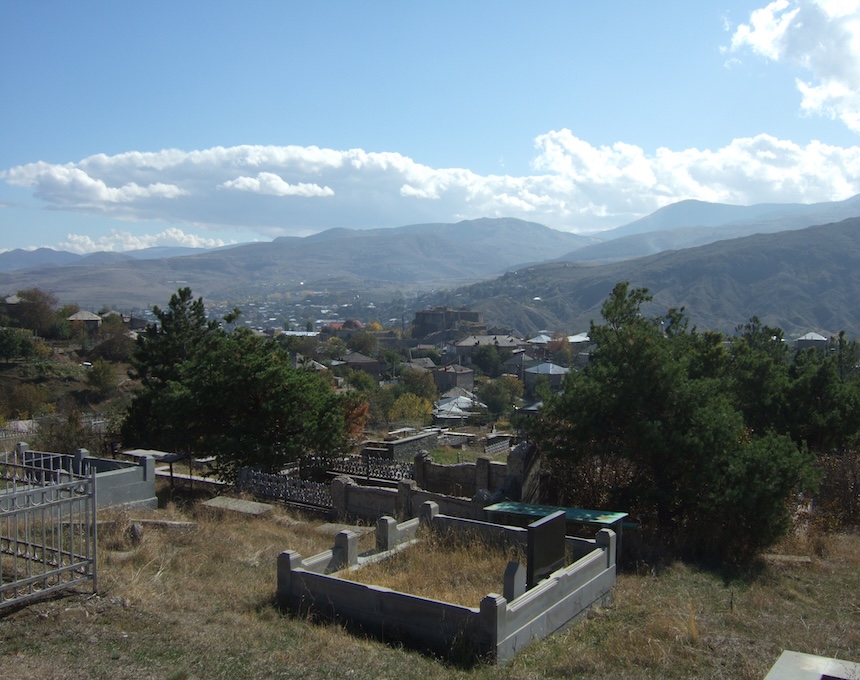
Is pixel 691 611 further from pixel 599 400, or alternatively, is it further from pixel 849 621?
pixel 599 400

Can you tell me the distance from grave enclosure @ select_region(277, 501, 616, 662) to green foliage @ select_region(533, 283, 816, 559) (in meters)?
4.63

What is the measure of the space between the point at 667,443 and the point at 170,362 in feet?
61.5

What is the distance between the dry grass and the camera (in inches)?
366

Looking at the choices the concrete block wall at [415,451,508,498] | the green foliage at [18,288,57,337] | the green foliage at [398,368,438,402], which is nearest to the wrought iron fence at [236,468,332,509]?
the concrete block wall at [415,451,508,498]

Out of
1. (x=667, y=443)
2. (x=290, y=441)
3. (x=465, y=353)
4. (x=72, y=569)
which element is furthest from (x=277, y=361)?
(x=465, y=353)

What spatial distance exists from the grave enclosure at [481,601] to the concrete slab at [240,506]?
4594 millimetres

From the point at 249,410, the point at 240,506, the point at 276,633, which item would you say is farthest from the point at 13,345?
the point at 276,633

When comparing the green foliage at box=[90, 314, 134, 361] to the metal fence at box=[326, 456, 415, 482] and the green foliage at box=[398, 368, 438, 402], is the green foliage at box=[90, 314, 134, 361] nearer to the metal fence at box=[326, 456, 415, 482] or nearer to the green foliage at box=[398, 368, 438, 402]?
the green foliage at box=[398, 368, 438, 402]

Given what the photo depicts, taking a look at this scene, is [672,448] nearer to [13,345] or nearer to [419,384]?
[13,345]

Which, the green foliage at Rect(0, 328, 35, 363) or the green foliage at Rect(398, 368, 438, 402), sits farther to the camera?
the green foliage at Rect(398, 368, 438, 402)

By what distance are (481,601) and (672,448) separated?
313 inches

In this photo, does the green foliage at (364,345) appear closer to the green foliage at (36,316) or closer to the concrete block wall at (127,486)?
the green foliage at (36,316)

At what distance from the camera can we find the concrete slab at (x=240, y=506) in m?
14.7

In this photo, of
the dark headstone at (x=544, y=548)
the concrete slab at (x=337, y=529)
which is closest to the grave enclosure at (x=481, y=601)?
the dark headstone at (x=544, y=548)
